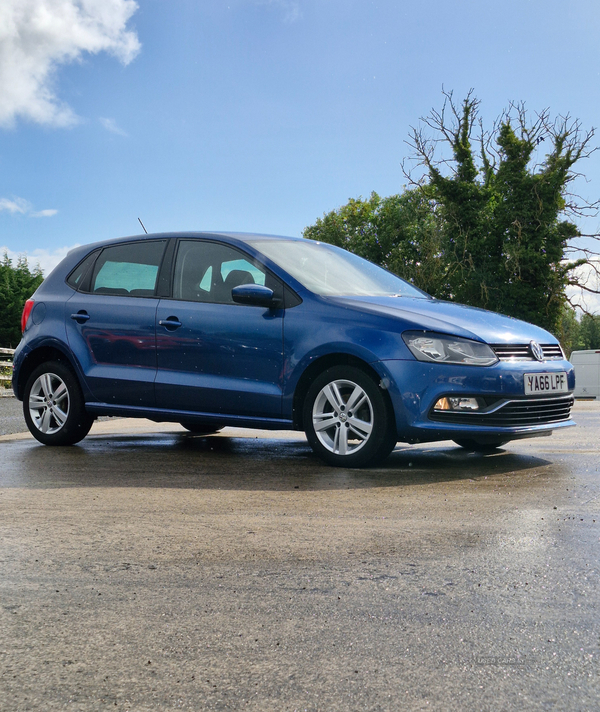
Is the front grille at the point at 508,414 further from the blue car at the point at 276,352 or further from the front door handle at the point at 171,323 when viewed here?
the front door handle at the point at 171,323

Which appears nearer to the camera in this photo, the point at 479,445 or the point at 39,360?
the point at 479,445

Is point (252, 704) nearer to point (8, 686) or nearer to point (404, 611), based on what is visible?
point (8, 686)

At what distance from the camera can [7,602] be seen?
2.90 m

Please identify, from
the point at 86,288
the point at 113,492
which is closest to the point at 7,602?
the point at 113,492

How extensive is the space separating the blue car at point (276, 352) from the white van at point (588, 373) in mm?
17510

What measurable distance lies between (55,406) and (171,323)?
1.63 m

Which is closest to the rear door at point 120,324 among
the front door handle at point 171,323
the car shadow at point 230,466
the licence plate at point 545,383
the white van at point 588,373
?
the front door handle at point 171,323

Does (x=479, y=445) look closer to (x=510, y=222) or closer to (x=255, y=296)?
(x=255, y=296)

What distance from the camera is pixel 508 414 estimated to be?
5883 mm

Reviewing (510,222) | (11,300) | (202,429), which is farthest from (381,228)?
(202,429)

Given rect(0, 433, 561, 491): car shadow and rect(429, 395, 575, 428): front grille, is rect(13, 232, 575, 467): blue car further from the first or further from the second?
rect(0, 433, 561, 491): car shadow

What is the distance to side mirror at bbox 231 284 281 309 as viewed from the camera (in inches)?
249

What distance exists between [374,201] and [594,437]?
171 ft

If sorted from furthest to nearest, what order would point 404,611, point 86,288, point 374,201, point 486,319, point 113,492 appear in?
point 374,201, point 86,288, point 486,319, point 113,492, point 404,611
